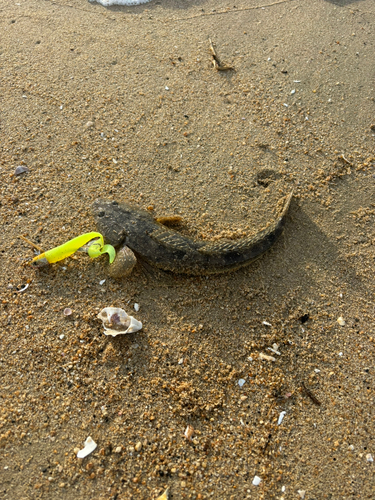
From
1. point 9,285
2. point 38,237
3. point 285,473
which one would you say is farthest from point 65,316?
point 285,473

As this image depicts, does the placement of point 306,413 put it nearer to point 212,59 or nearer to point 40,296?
point 40,296

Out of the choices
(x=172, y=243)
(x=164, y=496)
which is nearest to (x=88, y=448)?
(x=164, y=496)

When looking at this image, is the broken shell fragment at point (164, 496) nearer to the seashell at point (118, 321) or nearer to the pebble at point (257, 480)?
the pebble at point (257, 480)

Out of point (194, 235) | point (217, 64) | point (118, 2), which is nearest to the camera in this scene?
point (194, 235)

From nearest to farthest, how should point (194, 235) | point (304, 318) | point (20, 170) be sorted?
point (304, 318) < point (194, 235) < point (20, 170)

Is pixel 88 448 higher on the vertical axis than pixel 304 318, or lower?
lower

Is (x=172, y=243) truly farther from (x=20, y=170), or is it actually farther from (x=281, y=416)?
(x=20, y=170)

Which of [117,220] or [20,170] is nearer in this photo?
[117,220]
